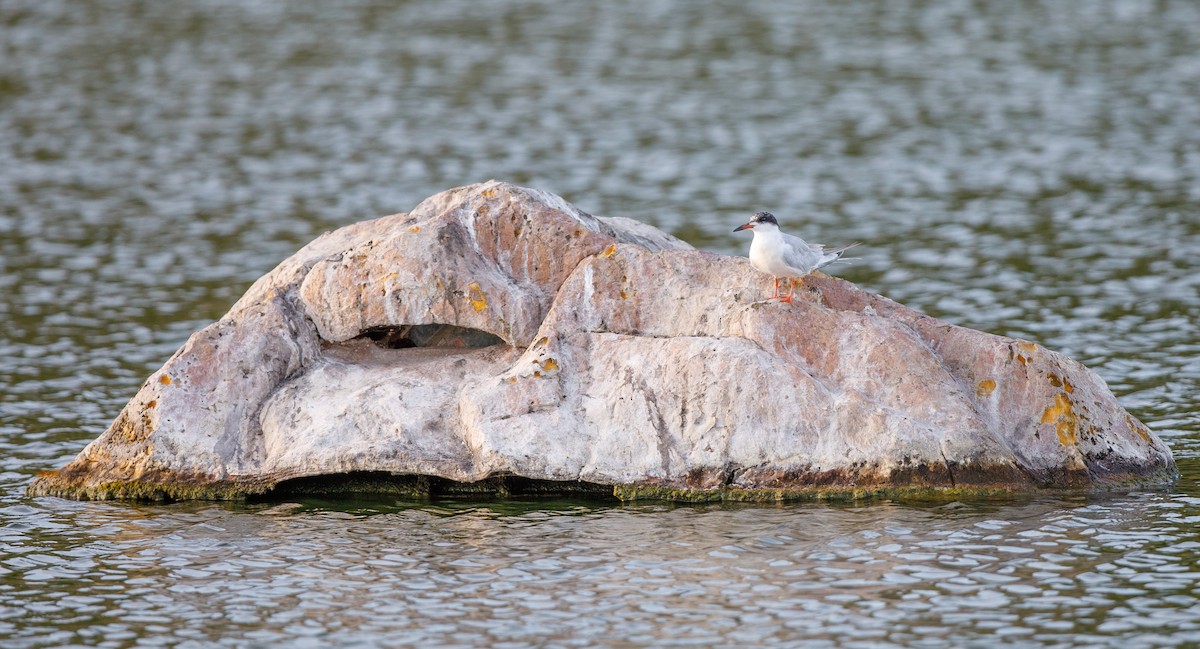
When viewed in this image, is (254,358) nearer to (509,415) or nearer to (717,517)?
(509,415)

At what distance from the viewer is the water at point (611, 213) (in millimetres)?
13812

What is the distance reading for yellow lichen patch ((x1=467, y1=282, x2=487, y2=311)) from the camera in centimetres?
1753

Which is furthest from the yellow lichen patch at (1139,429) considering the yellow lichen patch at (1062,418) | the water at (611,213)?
the yellow lichen patch at (1062,418)

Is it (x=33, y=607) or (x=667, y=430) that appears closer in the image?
(x=33, y=607)

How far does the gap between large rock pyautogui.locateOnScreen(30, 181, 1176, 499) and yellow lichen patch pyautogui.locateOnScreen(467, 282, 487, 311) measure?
2 cm

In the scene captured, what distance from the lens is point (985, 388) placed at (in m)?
17.0

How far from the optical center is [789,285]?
57.4ft

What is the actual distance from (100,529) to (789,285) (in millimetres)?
8038

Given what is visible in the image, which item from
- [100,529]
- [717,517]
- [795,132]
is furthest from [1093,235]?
[100,529]

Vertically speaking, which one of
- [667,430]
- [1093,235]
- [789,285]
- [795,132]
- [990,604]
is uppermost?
[795,132]

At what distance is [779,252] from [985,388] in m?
2.81

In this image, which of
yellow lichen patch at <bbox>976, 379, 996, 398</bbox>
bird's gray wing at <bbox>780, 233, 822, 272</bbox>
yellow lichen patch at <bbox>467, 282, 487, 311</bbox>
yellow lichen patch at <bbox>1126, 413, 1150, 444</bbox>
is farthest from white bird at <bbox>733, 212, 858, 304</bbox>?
yellow lichen patch at <bbox>1126, 413, 1150, 444</bbox>

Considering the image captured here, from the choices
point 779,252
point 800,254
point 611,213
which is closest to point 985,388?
point 800,254

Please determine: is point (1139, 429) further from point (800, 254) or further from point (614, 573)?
point (614, 573)
